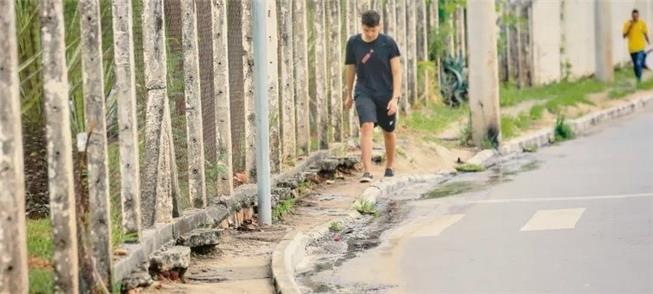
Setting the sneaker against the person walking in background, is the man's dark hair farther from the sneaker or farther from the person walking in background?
the person walking in background

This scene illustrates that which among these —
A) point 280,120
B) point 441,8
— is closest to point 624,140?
point 441,8

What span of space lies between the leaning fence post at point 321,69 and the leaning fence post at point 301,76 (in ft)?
1.91

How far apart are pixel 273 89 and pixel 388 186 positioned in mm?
1669

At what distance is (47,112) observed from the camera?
29.2 ft

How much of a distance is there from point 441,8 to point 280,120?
1144cm

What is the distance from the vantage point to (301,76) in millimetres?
17453

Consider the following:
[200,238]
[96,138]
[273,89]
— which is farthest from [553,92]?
[96,138]

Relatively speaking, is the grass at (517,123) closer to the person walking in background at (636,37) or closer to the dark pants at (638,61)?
the dark pants at (638,61)

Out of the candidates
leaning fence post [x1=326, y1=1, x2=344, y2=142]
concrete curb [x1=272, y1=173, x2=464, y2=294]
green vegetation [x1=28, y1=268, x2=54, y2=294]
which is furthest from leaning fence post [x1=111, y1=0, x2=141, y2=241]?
leaning fence post [x1=326, y1=1, x2=344, y2=142]

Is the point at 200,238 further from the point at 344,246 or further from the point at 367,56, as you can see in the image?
the point at 367,56

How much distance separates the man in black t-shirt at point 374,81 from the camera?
17.4 m

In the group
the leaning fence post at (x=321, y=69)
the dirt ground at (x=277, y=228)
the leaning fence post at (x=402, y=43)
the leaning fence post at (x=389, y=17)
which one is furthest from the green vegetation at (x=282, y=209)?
the leaning fence post at (x=402, y=43)

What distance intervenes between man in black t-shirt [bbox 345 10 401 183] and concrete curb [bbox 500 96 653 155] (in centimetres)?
393

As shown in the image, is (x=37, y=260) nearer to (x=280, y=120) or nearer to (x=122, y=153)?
(x=122, y=153)
